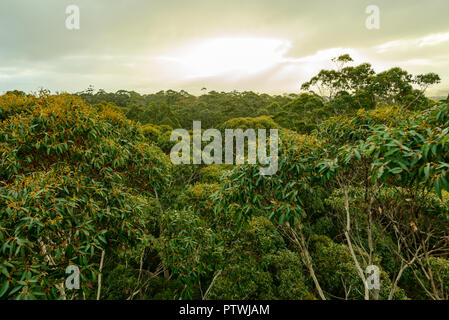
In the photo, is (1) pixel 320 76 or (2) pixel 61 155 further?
(1) pixel 320 76

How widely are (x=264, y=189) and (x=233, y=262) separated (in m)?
2.25

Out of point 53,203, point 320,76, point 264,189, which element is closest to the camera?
point 53,203

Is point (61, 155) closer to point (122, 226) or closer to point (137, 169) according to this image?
point (137, 169)

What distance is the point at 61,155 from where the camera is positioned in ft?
9.03

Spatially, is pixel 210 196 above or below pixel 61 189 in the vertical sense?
below

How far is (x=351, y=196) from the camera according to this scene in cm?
407

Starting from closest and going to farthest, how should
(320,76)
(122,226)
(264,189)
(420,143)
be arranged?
1. (420,143)
2. (122,226)
3. (264,189)
4. (320,76)

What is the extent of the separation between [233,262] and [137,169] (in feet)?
8.07

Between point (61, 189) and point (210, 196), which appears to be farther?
point (210, 196)
